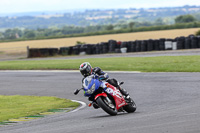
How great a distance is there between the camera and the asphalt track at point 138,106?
8.94 metres

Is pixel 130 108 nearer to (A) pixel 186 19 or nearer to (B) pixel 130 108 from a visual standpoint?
(B) pixel 130 108

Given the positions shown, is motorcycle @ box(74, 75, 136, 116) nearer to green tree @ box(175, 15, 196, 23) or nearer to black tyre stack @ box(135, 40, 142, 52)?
black tyre stack @ box(135, 40, 142, 52)

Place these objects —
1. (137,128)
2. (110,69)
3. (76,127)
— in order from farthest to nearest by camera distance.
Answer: (110,69), (76,127), (137,128)

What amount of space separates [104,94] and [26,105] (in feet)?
16.9

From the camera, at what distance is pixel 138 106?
13.4m

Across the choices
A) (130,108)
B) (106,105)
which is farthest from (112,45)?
(106,105)

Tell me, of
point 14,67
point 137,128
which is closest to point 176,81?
point 137,128

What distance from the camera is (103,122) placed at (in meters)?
9.98

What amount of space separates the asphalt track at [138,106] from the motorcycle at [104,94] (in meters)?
0.30

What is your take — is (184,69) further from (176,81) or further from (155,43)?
(155,43)

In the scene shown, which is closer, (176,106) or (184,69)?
(176,106)

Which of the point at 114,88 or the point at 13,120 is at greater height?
the point at 114,88

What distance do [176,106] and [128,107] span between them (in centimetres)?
144

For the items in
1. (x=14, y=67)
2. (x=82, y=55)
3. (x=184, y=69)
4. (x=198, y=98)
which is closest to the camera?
(x=198, y=98)
